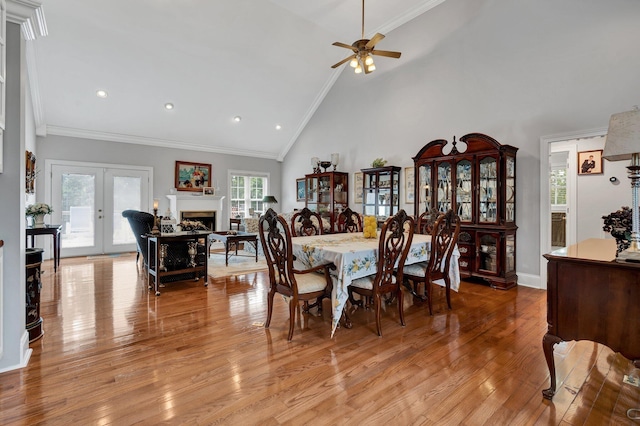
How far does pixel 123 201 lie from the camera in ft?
23.1

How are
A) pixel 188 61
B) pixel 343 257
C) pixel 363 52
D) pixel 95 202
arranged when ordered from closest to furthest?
pixel 343 257 < pixel 363 52 < pixel 188 61 < pixel 95 202

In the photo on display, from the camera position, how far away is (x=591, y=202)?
5.11 metres

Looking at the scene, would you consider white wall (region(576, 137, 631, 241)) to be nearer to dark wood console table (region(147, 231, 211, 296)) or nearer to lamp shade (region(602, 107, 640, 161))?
lamp shade (region(602, 107, 640, 161))

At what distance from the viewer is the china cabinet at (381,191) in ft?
19.2

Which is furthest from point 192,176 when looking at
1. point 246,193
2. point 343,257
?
point 343,257

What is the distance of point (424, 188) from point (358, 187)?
6.31ft

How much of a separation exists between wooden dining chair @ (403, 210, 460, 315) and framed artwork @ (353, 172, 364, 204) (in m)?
3.42

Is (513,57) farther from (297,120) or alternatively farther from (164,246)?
(164,246)

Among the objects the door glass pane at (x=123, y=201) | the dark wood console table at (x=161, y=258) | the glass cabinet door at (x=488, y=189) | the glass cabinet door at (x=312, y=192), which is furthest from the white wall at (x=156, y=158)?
the glass cabinet door at (x=488, y=189)

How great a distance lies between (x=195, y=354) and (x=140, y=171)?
20.4 feet

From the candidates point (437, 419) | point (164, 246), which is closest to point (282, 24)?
point (164, 246)

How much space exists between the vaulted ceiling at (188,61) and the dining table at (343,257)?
412 cm

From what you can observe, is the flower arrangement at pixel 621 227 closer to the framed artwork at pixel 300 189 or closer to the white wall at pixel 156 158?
the framed artwork at pixel 300 189

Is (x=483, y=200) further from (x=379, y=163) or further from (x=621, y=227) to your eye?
(x=621, y=227)
